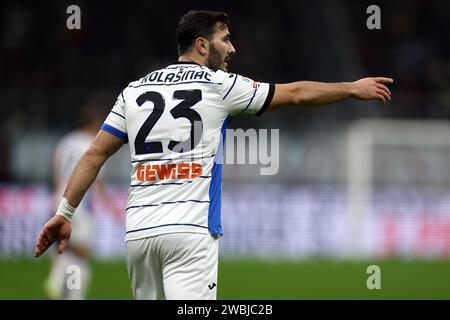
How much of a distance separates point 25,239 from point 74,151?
4.82 m

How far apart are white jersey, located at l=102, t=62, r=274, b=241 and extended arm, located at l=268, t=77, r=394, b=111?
0.21 ft

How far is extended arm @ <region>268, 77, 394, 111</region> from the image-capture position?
505 centimetres

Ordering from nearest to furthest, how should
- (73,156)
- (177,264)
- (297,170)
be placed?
(177,264) → (73,156) → (297,170)

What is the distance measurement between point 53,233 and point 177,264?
2.54ft

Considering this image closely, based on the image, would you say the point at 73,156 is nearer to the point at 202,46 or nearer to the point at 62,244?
the point at 62,244

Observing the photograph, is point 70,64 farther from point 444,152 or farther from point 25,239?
point 444,152

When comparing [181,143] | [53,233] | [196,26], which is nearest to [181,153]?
[181,143]

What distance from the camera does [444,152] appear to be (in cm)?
1581

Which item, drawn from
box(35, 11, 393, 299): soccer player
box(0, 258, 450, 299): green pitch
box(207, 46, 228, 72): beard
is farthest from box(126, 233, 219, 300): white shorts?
box(0, 258, 450, 299): green pitch

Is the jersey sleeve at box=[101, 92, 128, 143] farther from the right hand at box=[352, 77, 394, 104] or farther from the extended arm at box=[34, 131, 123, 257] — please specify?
the right hand at box=[352, 77, 394, 104]

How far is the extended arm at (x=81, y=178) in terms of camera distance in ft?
16.7

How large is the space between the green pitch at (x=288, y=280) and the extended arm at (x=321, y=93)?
4831 millimetres

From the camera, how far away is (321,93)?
5.06 meters

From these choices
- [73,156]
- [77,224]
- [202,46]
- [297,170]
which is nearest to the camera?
[202,46]
